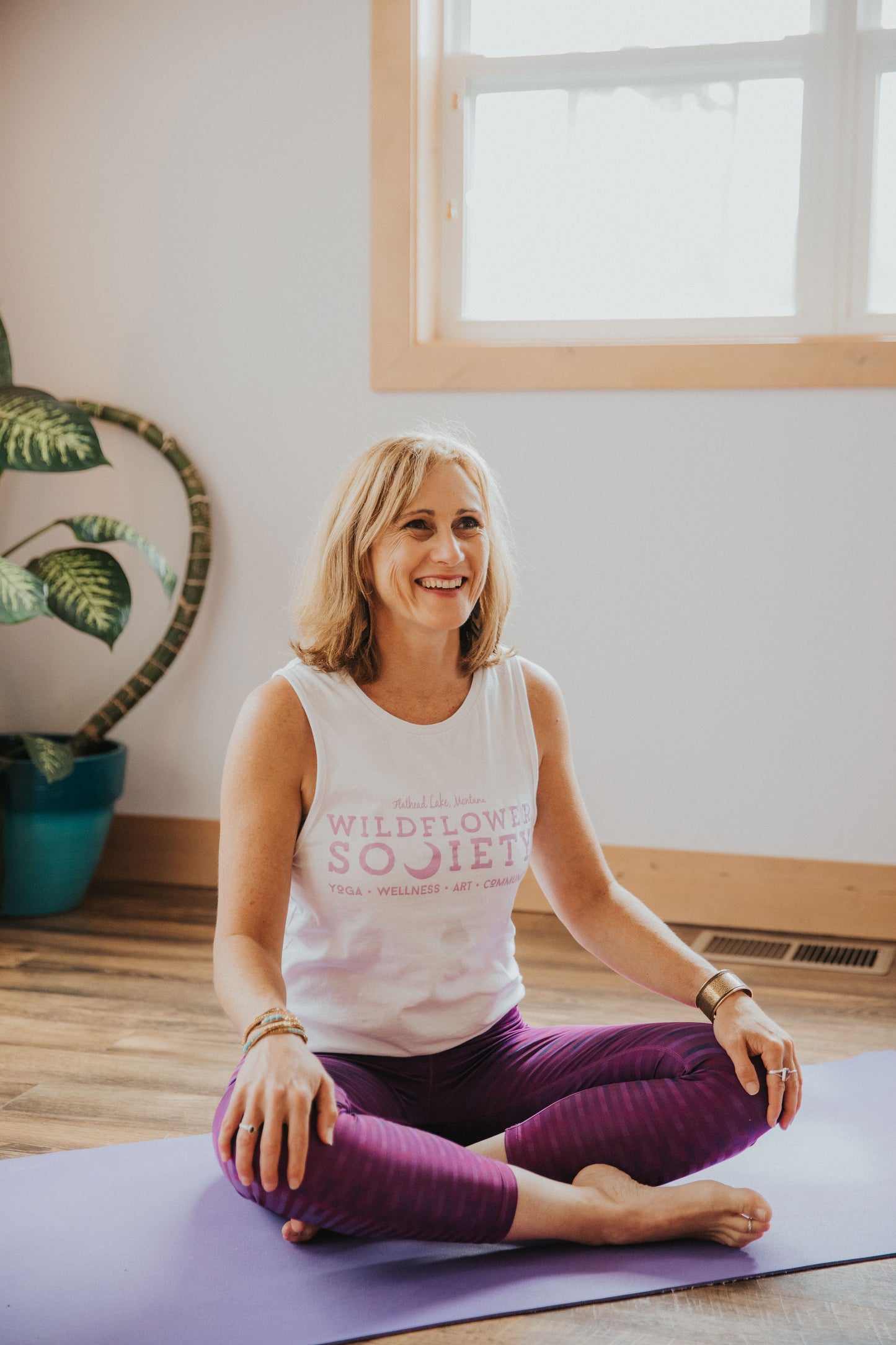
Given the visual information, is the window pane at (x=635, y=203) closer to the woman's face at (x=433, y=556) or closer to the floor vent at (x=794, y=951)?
the floor vent at (x=794, y=951)

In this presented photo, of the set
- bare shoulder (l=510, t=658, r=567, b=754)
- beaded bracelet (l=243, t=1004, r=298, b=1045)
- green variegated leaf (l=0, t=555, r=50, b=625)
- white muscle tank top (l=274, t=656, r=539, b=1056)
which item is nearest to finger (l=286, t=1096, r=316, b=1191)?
beaded bracelet (l=243, t=1004, r=298, b=1045)

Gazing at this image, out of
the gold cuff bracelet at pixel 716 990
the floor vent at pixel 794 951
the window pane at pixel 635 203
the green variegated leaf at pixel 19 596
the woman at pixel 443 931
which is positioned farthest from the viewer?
the window pane at pixel 635 203

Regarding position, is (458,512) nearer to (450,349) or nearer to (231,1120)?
(231,1120)

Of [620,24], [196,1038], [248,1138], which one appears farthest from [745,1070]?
[620,24]

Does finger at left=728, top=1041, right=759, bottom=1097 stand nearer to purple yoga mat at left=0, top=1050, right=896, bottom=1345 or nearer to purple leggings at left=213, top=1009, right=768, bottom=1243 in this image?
purple leggings at left=213, top=1009, right=768, bottom=1243

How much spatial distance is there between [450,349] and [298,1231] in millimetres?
2006

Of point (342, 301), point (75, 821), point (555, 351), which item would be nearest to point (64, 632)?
point (75, 821)

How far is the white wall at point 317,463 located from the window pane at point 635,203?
0.93 ft

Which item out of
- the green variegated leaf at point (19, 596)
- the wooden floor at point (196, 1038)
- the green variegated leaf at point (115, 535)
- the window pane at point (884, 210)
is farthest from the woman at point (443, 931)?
the window pane at point (884, 210)

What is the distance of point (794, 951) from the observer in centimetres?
276

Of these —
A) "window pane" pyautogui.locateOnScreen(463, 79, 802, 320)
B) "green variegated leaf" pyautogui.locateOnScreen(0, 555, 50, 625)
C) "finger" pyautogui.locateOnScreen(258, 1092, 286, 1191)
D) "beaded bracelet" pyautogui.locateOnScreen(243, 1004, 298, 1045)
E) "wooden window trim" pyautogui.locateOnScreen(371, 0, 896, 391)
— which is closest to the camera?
"finger" pyautogui.locateOnScreen(258, 1092, 286, 1191)

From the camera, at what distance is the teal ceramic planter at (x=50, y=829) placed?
2.89 metres

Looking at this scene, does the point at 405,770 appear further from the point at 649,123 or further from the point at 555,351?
the point at 649,123

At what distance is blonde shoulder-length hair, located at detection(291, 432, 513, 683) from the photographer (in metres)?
1.64
